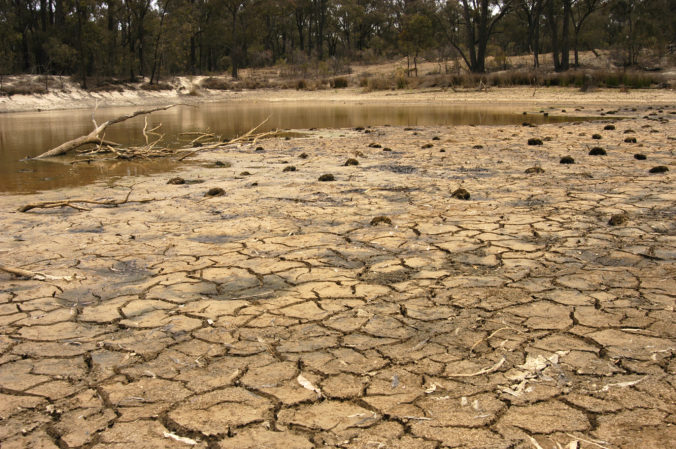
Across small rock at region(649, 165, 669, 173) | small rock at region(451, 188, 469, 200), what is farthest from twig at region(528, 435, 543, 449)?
small rock at region(649, 165, 669, 173)

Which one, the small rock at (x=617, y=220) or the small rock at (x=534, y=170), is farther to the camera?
the small rock at (x=534, y=170)

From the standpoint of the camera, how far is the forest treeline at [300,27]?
3353cm

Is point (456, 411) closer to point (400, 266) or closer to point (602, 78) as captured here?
point (400, 266)

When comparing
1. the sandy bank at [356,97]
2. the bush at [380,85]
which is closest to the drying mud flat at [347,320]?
the sandy bank at [356,97]

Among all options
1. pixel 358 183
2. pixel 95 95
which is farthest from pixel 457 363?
pixel 95 95

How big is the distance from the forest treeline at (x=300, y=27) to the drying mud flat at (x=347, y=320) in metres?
28.1

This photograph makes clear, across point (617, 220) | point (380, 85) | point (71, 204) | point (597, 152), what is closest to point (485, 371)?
point (617, 220)

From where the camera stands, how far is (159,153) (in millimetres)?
10383

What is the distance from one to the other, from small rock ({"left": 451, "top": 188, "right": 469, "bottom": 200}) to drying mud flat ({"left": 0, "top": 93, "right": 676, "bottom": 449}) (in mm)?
37

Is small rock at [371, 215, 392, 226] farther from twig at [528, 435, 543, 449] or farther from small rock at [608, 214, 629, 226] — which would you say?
twig at [528, 435, 543, 449]

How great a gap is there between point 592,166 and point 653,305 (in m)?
4.69

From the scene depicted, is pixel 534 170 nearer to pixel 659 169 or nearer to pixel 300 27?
pixel 659 169

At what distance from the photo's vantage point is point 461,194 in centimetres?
586

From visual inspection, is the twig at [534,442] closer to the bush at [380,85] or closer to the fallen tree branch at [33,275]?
the fallen tree branch at [33,275]
